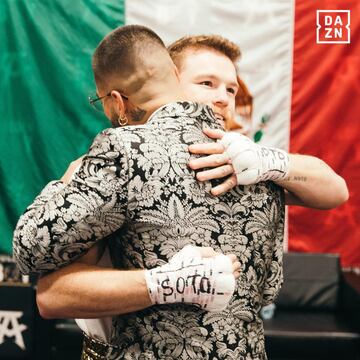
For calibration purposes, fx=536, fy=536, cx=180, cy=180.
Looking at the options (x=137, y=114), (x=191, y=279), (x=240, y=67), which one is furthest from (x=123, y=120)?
(x=240, y=67)

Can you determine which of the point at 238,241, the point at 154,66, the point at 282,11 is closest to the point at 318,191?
the point at 238,241

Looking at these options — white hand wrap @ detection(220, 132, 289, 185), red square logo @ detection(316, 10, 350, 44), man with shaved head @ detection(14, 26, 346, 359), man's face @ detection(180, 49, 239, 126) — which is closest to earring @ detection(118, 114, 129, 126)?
man with shaved head @ detection(14, 26, 346, 359)

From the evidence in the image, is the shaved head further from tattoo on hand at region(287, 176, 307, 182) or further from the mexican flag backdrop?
the mexican flag backdrop

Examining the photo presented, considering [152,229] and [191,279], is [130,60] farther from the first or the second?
[191,279]

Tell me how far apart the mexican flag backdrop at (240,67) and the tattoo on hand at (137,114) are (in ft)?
6.78

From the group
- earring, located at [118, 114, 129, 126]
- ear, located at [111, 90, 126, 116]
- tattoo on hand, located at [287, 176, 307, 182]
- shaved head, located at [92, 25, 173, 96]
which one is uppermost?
shaved head, located at [92, 25, 173, 96]

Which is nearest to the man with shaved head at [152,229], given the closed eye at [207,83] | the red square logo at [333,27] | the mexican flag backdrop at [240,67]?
the closed eye at [207,83]

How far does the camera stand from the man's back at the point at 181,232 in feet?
3.12

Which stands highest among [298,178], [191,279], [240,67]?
[240,67]

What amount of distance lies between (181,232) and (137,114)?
258 mm

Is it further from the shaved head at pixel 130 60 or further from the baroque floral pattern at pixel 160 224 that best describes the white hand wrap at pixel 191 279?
the shaved head at pixel 130 60

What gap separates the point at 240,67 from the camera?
306 centimetres

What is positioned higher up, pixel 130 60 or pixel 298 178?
pixel 130 60

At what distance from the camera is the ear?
105 centimetres
